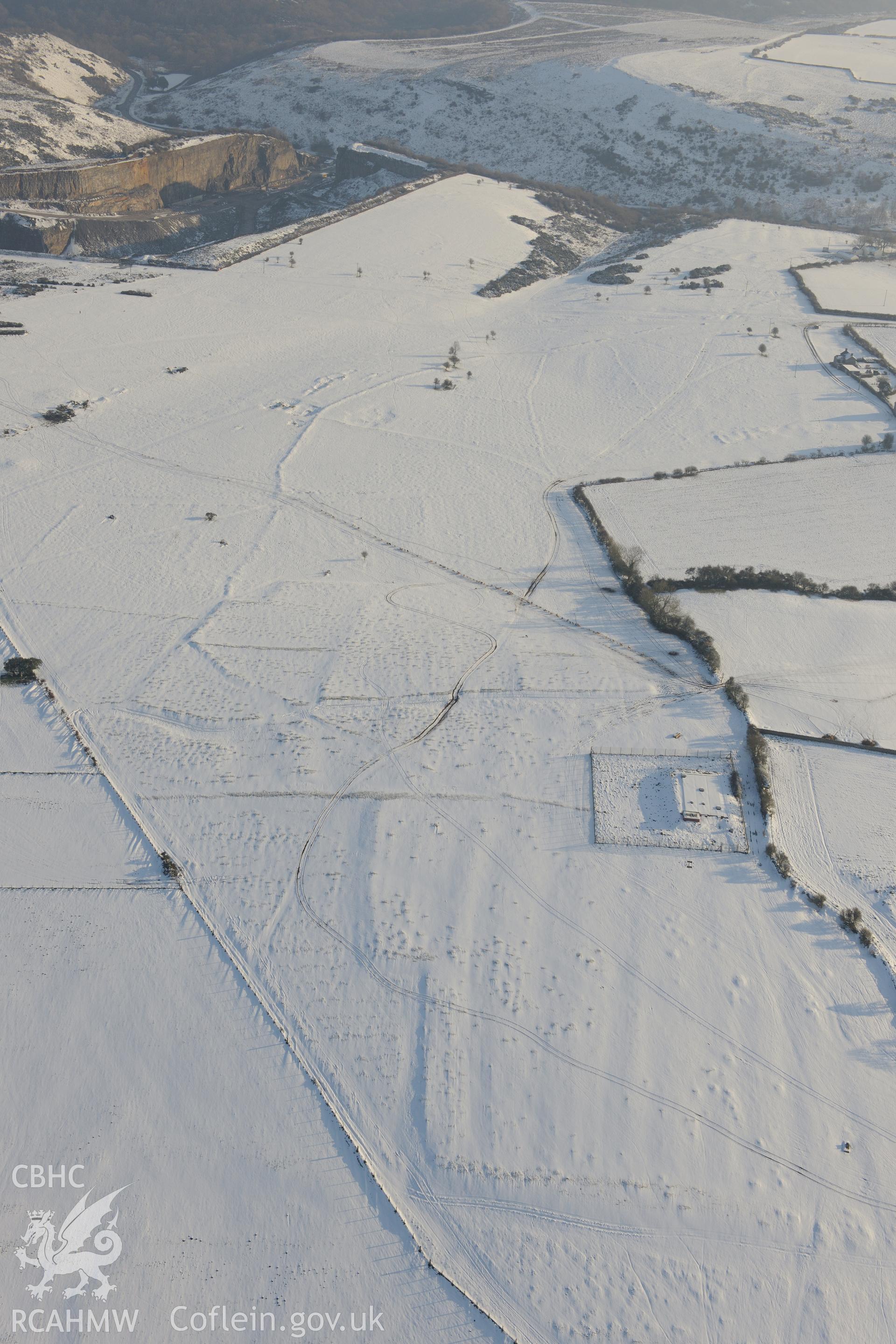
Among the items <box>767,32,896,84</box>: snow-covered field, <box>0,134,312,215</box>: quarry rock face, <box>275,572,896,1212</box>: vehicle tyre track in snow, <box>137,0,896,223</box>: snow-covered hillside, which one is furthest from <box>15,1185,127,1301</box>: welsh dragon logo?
<box>767,32,896,84</box>: snow-covered field

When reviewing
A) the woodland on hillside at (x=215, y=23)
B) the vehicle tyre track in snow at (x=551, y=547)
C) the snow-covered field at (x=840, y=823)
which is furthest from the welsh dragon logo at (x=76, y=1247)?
the woodland on hillside at (x=215, y=23)

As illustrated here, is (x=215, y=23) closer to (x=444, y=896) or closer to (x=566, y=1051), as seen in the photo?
(x=444, y=896)

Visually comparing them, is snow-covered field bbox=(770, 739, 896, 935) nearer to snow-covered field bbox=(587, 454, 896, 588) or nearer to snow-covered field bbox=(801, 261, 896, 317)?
snow-covered field bbox=(587, 454, 896, 588)

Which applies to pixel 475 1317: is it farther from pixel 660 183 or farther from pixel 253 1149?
pixel 660 183

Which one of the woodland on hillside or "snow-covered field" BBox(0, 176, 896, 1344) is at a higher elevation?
the woodland on hillside

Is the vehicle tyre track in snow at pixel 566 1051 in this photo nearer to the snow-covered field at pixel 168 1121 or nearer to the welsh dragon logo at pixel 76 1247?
the snow-covered field at pixel 168 1121

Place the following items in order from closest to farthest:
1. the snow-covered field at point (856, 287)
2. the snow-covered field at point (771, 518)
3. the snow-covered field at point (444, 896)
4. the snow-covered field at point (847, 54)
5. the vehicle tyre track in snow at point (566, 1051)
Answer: the snow-covered field at point (444, 896) → the vehicle tyre track in snow at point (566, 1051) → the snow-covered field at point (771, 518) → the snow-covered field at point (856, 287) → the snow-covered field at point (847, 54)
